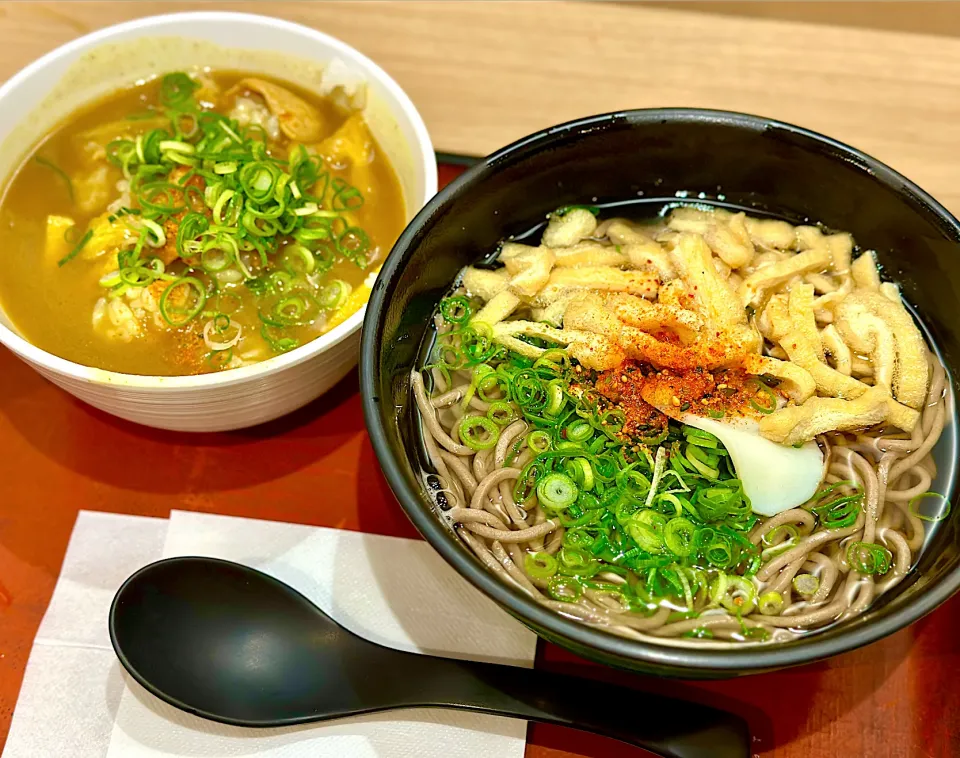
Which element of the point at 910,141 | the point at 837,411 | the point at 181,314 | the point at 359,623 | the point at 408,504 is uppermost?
the point at 910,141

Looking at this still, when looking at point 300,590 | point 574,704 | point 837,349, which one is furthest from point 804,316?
point 300,590

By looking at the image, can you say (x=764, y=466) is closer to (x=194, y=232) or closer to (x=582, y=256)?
(x=582, y=256)

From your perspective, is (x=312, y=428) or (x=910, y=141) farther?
(x=910, y=141)

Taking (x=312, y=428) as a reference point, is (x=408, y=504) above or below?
above

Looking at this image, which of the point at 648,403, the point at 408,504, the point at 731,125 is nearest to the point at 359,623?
the point at 408,504

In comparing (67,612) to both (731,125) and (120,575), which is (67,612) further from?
(731,125)

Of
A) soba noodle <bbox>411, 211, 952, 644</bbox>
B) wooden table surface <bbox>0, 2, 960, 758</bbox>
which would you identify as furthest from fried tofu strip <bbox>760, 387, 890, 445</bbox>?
wooden table surface <bbox>0, 2, 960, 758</bbox>
